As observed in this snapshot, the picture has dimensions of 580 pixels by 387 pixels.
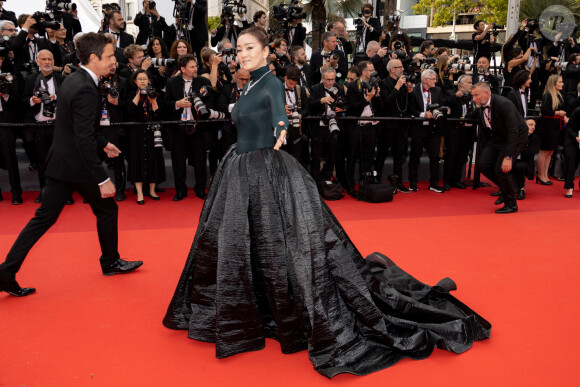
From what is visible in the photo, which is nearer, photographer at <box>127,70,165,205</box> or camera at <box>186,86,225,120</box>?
camera at <box>186,86,225,120</box>

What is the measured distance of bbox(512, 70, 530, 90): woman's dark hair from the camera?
7512 millimetres

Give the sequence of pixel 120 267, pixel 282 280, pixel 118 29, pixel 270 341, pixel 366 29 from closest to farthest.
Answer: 1. pixel 282 280
2. pixel 270 341
3. pixel 120 267
4. pixel 118 29
5. pixel 366 29

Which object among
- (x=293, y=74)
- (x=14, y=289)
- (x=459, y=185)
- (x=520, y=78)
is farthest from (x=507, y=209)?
(x=14, y=289)

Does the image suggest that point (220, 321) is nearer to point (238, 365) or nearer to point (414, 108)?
point (238, 365)

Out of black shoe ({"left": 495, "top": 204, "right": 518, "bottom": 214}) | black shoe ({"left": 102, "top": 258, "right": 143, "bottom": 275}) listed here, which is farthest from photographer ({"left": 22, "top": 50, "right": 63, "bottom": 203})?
black shoe ({"left": 495, "top": 204, "right": 518, "bottom": 214})

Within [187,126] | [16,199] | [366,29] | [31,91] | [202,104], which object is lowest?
[16,199]

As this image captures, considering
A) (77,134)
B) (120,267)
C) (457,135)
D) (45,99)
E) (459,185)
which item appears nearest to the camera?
(77,134)

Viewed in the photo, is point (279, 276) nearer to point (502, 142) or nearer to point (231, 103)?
point (231, 103)

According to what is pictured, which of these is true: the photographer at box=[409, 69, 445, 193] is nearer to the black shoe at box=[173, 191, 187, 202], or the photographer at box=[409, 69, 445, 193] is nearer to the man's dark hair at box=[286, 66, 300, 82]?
the man's dark hair at box=[286, 66, 300, 82]

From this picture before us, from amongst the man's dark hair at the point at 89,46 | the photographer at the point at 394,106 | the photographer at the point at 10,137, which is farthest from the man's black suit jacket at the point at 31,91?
the photographer at the point at 394,106

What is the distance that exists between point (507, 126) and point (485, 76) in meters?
2.29

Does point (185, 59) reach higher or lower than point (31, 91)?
higher

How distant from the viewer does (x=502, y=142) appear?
21.4ft

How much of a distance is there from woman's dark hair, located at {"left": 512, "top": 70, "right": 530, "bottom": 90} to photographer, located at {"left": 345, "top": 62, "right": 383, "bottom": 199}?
213cm
